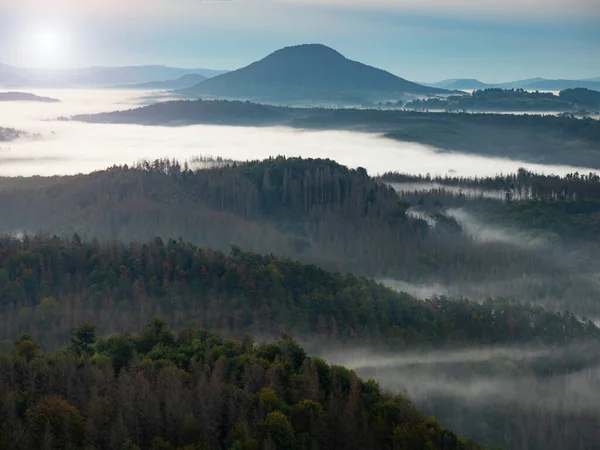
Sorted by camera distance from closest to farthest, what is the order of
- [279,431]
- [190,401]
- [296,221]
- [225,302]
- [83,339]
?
1. [279,431]
2. [190,401]
3. [83,339]
4. [225,302]
5. [296,221]

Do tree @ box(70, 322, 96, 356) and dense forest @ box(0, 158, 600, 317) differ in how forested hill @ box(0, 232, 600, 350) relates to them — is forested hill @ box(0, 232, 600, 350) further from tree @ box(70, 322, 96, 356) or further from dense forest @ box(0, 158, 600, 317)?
dense forest @ box(0, 158, 600, 317)

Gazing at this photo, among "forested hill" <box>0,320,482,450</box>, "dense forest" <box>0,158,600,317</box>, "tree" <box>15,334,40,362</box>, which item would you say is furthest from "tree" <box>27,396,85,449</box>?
"dense forest" <box>0,158,600,317</box>

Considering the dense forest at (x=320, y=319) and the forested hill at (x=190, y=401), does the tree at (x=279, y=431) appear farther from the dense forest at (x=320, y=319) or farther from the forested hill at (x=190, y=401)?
the dense forest at (x=320, y=319)

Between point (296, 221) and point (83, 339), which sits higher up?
point (83, 339)

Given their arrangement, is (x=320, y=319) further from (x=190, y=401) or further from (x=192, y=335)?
(x=190, y=401)

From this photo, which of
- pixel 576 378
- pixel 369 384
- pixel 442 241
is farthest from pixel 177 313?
pixel 442 241

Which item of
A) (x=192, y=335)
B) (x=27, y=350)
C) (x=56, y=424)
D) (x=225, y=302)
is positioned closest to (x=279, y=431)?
(x=56, y=424)
